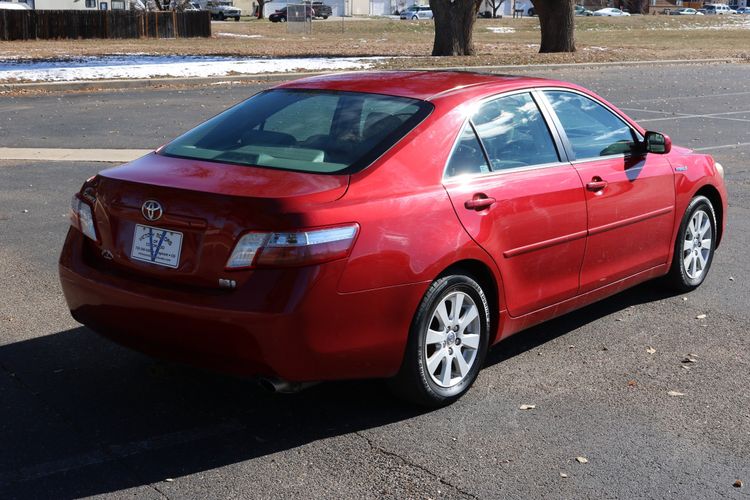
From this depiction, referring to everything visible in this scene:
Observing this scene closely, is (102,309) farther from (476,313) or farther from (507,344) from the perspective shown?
(507,344)

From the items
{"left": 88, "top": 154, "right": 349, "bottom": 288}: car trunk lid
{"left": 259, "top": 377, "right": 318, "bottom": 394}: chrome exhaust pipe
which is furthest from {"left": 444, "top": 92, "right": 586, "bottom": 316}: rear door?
{"left": 259, "top": 377, "right": 318, "bottom": 394}: chrome exhaust pipe

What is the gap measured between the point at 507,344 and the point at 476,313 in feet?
3.38

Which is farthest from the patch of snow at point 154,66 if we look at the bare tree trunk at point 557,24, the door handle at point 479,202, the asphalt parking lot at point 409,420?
the door handle at point 479,202

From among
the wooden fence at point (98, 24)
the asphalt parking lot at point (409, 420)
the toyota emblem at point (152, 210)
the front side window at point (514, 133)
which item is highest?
the wooden fence at point (98, 24)

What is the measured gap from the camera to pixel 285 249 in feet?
13.8

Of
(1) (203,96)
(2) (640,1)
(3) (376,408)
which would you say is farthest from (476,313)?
(2) (640,1)

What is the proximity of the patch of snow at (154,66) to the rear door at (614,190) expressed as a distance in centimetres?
1872

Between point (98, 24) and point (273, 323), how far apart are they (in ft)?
152

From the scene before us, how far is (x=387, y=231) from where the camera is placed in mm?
4461

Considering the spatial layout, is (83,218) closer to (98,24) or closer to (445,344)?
(445,344)

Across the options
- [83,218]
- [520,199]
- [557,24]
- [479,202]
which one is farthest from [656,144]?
[557,24]

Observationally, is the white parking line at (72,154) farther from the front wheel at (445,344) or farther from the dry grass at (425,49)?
the dry grass at (425,49)

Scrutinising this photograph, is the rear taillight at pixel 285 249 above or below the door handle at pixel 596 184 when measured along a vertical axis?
below

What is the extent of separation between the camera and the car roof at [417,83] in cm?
532
